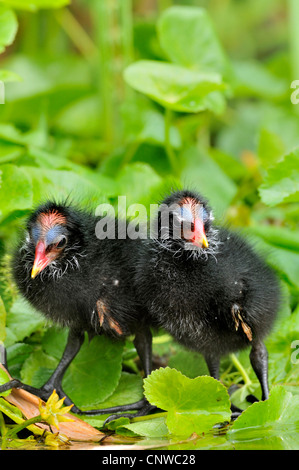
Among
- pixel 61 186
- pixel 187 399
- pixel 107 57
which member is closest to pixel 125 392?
pixel 187 399

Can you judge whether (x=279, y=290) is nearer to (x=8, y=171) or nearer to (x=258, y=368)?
(x=258, y=368)

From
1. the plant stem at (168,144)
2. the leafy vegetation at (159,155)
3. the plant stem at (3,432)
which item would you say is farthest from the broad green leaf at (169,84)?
the plant stem at (3,432)

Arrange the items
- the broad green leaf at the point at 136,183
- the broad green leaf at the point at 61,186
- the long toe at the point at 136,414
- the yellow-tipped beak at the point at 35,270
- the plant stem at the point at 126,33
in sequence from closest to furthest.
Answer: the yellow-tipped beak at the point at 35,270
the long toe at the point at 136,414
the broad green leaf at the point at 61,186
the broad green leaf at the point at 136,183
the plant stem at the point at 126,33

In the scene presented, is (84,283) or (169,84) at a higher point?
(169,84)

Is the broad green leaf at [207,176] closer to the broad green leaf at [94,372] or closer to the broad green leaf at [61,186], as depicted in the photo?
the broad green leaf at [61,186]

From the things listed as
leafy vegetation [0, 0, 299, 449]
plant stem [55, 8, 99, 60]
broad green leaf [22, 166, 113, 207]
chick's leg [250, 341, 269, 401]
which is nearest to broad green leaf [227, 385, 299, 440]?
leafy vegetation [0, 0, 299, 449]

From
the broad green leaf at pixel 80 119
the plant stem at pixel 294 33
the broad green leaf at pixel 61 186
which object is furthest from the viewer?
the broad green leaf at pixel 80 119

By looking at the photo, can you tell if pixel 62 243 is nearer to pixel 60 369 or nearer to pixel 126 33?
pixel 60 369
